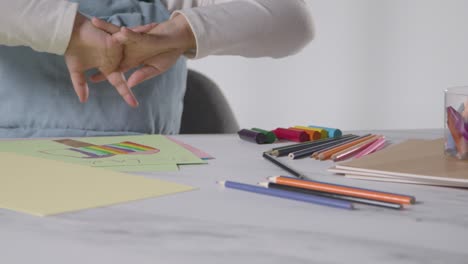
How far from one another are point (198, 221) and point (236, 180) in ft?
0.49

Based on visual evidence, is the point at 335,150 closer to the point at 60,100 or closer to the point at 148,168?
the point at 148,168

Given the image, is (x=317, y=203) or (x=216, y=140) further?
(x=216, y=140)

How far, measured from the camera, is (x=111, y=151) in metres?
0.74

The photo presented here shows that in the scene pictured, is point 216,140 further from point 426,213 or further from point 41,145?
point 426,213

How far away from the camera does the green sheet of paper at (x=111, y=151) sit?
69 cm

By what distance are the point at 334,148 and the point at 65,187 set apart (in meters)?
0.32

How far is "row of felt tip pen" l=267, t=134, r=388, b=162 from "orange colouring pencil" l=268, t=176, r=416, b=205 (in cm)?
17

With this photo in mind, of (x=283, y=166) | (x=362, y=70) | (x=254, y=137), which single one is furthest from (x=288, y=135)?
(x=362, y=70)

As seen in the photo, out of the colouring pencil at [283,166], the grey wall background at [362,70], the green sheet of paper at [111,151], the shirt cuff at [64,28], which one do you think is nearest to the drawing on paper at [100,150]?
the green sheet of paper at [111,151]

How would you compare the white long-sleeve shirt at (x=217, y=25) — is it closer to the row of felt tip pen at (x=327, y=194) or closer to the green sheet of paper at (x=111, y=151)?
the green sheet of paper at (x=111, y=151)

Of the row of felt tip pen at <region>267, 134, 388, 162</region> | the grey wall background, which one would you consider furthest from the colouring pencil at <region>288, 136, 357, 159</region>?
the grey wall background

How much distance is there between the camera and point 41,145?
0.79 meters

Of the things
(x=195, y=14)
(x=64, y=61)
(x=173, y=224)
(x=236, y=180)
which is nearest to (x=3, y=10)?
(x=64, y=61)

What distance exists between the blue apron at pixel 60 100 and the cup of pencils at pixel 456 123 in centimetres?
57
